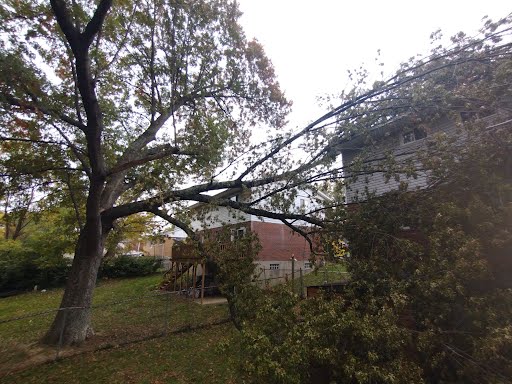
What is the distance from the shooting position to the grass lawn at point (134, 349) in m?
6.68

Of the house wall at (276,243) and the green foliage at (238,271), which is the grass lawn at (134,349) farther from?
the house wall at (276,243)

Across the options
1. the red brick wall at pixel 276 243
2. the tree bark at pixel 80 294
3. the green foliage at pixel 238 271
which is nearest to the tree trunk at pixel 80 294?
the tree bark at pixel 80 294

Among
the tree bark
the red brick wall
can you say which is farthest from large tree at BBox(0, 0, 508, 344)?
the red brick wall

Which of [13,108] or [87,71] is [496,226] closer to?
[87,71]

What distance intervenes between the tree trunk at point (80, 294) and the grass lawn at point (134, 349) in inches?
16.3

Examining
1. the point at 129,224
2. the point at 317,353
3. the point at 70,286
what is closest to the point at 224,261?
the point at 317,353

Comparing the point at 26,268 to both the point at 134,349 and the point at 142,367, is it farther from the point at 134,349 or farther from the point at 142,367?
the point at 142,367

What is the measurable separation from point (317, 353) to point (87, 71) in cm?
641

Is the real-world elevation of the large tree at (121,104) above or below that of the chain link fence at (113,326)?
above

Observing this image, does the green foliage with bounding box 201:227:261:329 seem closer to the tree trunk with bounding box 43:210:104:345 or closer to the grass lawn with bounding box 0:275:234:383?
the grass lawn with bounding box 0:275:234:383

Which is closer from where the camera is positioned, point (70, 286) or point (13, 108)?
point (13, 108)

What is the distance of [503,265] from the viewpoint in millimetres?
4035

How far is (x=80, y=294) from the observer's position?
8742 millimetres

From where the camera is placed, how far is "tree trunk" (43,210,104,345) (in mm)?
8445
